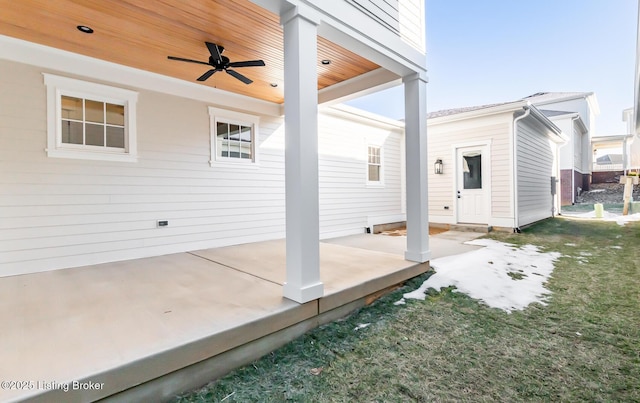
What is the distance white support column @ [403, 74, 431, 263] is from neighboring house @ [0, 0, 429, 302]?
16mm

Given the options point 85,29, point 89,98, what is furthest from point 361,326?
point 89,98

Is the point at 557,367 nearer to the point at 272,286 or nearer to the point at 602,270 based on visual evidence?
the point at 272,286

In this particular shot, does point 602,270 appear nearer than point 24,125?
No

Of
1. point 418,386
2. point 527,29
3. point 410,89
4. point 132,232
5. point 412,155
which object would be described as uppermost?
point 527,29

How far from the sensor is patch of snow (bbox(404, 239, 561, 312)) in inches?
122

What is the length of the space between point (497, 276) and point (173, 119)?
16.4ft

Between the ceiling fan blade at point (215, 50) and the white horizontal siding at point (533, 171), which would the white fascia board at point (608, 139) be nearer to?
the white horizontal siding at point (533, 171)

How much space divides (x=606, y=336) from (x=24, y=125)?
603 cm

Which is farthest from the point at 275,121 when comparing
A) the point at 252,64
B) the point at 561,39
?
the point at 561,39

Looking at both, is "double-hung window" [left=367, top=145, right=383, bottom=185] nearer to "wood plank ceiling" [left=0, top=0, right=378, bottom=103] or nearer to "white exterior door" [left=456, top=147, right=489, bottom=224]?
"white exterior door" [left=456, top=147, right=489, bottom=224]

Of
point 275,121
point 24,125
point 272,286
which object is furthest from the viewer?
point 275,121

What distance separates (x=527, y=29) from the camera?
14.0 metres

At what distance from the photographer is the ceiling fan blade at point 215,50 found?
329 cm

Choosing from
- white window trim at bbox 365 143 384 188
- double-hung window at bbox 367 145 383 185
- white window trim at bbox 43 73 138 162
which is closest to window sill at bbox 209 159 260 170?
white window trim at bbox 43 73 138 162
